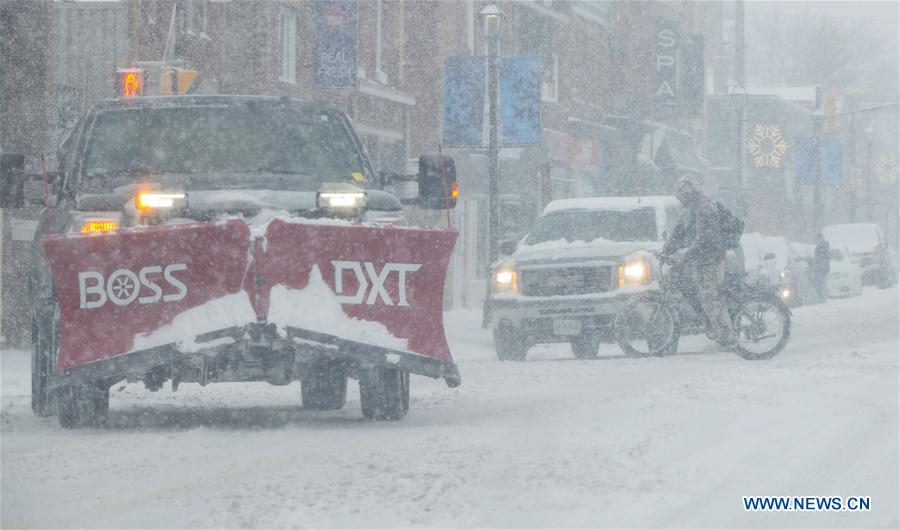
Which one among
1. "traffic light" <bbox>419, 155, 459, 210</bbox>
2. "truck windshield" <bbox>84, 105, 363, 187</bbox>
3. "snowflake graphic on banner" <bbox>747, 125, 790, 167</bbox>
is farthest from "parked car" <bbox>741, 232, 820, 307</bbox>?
"snowflake graphic on banner" <bbox>747, 125, 790, 167</bbox>

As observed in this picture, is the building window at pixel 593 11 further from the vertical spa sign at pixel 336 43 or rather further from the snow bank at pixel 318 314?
the snow bank at pixel 318 314

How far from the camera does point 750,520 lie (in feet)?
19.9

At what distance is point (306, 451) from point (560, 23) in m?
31.8

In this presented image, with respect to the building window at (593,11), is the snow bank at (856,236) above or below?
below

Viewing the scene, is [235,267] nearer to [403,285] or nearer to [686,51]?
[403,285]

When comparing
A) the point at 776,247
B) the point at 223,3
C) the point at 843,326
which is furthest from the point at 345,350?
the point at 776,247

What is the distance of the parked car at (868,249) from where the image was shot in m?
41.4

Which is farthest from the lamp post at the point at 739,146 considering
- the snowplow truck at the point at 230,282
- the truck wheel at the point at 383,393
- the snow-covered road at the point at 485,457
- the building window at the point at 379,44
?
the snowplow truck at the point at 230,282

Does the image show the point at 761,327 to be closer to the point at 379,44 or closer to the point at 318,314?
the point at 318,314

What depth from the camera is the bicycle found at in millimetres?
14484

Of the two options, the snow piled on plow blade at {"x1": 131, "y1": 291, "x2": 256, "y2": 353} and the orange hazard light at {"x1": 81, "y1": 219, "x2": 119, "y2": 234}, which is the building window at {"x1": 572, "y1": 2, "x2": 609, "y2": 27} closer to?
the orange hazard light at {"x1": 81, "y1": 219, "x2": 119, "y2": 234}

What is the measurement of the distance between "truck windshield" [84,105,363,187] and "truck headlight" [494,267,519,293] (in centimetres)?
636

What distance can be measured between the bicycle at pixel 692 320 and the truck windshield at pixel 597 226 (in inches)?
45.7

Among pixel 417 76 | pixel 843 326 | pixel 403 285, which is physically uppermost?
pixel 417 76
